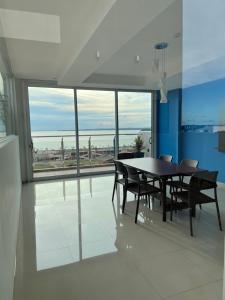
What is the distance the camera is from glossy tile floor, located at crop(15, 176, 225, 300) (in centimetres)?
195

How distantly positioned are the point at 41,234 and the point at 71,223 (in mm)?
456

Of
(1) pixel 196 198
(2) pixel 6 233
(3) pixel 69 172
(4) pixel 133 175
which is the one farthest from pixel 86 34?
(3) pixel 69 172

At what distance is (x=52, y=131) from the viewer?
617cm

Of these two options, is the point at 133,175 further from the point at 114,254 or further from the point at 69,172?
the point at 69,172

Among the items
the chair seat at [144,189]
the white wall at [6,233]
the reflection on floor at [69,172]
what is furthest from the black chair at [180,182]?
the reflection on floor at [69,172]

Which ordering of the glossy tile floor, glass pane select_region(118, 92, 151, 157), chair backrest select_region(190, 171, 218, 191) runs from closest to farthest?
the glossy tile floor, chair backrest select_region(190, 171, 218, 191), glass pane select_region(118, 92, 151, 157)

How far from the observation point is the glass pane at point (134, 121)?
6777 mm

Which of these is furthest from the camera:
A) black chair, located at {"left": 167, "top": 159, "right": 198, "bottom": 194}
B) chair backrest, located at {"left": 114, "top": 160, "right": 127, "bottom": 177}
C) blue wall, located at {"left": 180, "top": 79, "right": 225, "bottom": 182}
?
blue wall, located at {"left": 180, "top": 79, "right": 225, "bottom": 182}

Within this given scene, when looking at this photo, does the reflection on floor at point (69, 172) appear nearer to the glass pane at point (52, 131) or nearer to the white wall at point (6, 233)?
the glass pane at point (52, 131)

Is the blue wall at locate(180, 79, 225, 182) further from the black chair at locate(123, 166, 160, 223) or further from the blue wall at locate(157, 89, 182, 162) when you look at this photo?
the black chair at locate(123, 166, 160, 223)

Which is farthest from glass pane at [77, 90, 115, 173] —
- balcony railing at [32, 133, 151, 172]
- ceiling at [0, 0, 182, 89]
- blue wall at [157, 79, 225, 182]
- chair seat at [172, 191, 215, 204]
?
chair seat at [172, 191, 215, 204]

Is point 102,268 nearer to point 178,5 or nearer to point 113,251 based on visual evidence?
point 113,251

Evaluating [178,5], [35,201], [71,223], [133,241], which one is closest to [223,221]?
[133,241]

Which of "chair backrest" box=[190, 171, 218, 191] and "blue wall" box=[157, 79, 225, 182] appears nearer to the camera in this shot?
"chair backrest" box=[190, 171, 218, 191]
